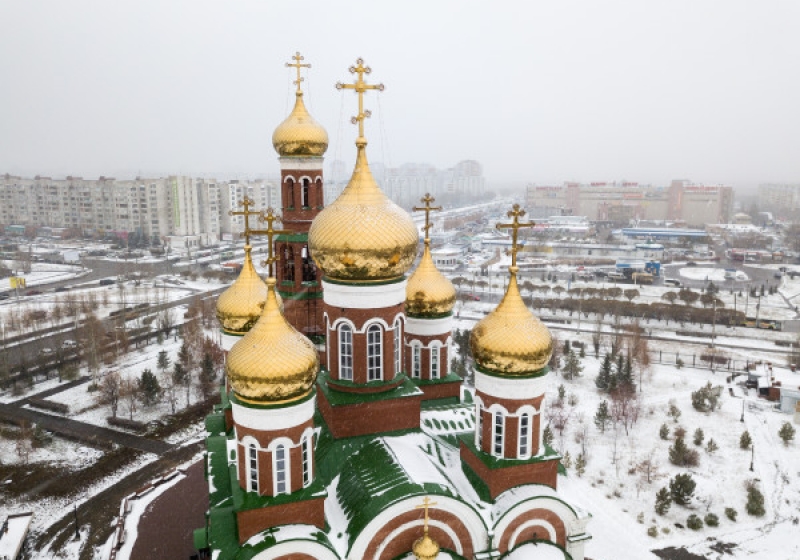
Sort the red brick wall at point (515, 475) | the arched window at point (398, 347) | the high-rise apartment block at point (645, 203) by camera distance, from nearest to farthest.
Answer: the red brick wall at point (515, 475) → the arched window at point (398, 347) → the high-rise apartment block at point (645, 203)

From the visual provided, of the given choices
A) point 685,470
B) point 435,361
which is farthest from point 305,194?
point 685,470

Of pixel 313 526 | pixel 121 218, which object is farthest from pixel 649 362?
pixel 121 218

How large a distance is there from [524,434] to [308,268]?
7146 mm

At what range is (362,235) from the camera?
10.9 metres

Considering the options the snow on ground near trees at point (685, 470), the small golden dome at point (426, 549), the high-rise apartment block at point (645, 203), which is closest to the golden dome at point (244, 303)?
the small golden dome at point (426, 549)

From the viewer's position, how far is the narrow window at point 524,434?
35.9 feet

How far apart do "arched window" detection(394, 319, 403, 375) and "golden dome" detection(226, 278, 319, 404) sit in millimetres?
2846

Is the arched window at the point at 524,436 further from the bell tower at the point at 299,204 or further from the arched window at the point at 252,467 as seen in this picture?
the bell tower at the point at 299,204

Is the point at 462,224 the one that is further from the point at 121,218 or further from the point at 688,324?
the point at 688,324

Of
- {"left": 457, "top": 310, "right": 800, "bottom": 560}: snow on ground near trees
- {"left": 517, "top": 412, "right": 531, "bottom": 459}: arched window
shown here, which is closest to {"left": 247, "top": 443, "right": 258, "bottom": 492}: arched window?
{"left": 517, "top": 412, "right": 531, "bottom": 459}: arched window

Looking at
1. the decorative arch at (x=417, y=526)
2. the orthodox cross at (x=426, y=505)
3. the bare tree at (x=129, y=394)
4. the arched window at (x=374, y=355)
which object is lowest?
the bare tree at (x=129, y=394)

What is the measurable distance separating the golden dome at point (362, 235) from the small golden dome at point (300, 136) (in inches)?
138

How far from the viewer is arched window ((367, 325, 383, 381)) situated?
1170 cm

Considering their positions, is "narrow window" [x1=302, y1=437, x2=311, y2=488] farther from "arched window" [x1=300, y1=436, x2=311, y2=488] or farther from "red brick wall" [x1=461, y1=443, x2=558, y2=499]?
"red brick wall" [x1=461, y1=443, x2=558, y2=499]
